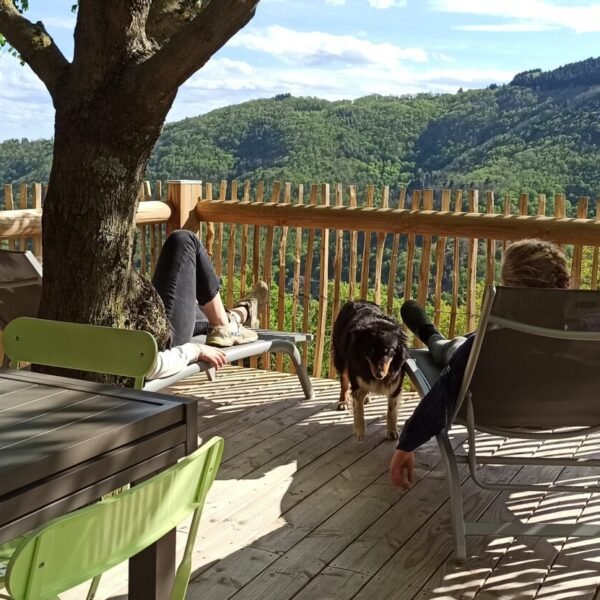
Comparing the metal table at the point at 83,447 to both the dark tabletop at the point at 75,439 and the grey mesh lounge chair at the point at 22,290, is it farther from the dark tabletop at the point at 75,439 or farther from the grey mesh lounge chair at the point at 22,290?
the grey mesh lounge chair at the point at 22,290

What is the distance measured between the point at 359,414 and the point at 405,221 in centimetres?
137

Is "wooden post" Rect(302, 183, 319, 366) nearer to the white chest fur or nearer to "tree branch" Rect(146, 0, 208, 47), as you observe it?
the white chest fur

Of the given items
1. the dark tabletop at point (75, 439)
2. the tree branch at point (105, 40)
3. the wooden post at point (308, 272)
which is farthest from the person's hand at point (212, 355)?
the dark tabletop at point (75, 439)

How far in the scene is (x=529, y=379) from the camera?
9.39ft

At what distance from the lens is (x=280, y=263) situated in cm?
558

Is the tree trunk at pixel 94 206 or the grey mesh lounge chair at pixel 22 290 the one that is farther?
the grey mesh lounge chair at pixel 22 290

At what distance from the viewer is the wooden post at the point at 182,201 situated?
548 cm

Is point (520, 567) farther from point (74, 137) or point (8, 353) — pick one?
point (74, 137)

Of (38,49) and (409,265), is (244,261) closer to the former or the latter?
(409,265)

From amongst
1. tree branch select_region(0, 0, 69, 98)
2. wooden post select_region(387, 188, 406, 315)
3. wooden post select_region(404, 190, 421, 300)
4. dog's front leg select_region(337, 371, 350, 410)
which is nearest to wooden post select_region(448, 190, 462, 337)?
wooden post select_region(404, 190, 421, 300)

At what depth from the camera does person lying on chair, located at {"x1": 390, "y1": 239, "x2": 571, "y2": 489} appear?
9.53 feet

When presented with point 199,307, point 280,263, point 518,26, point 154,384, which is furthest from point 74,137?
point 518,26

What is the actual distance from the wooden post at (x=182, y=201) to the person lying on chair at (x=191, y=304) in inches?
47.5

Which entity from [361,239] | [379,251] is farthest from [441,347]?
[361,239]
